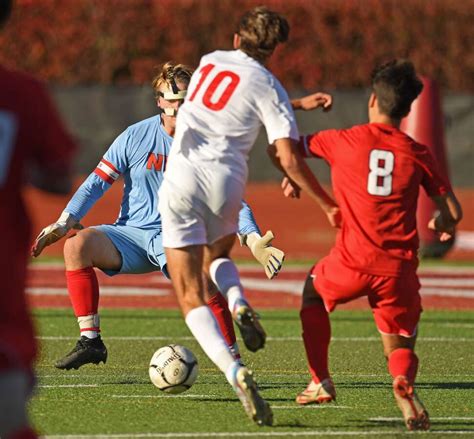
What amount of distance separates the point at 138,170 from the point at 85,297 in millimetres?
911

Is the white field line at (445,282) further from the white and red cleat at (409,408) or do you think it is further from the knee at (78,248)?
the white and red cleat at (409,408)

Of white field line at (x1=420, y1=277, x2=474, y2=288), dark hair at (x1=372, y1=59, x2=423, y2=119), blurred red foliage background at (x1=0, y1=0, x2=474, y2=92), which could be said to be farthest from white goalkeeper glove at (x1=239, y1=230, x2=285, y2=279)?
blurred red foliage background at (x1=0, y1=0, x2=474, y2=92)

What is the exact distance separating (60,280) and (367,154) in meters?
9.29

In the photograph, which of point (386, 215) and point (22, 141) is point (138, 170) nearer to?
point (386, 215)

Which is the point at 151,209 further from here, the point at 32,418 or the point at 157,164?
the point at 32,418

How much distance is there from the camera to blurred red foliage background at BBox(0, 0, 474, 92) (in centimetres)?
2628

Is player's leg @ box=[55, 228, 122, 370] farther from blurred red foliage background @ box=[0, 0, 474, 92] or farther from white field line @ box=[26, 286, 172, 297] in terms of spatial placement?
blurred red foliage background @ box=[0, 0, 474, 92]

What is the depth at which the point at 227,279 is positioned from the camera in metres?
6.57

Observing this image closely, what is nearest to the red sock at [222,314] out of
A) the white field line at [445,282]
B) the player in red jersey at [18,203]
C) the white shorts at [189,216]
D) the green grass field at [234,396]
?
the green grass field at [234,396]

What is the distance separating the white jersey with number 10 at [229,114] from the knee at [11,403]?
2327 mm

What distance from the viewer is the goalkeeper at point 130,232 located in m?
8.02

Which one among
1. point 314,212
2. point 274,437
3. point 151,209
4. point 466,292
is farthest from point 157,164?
point 314,212

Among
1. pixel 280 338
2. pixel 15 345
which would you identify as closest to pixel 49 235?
pixel 280 338

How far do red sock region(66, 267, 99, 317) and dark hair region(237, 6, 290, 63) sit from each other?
2.16m
